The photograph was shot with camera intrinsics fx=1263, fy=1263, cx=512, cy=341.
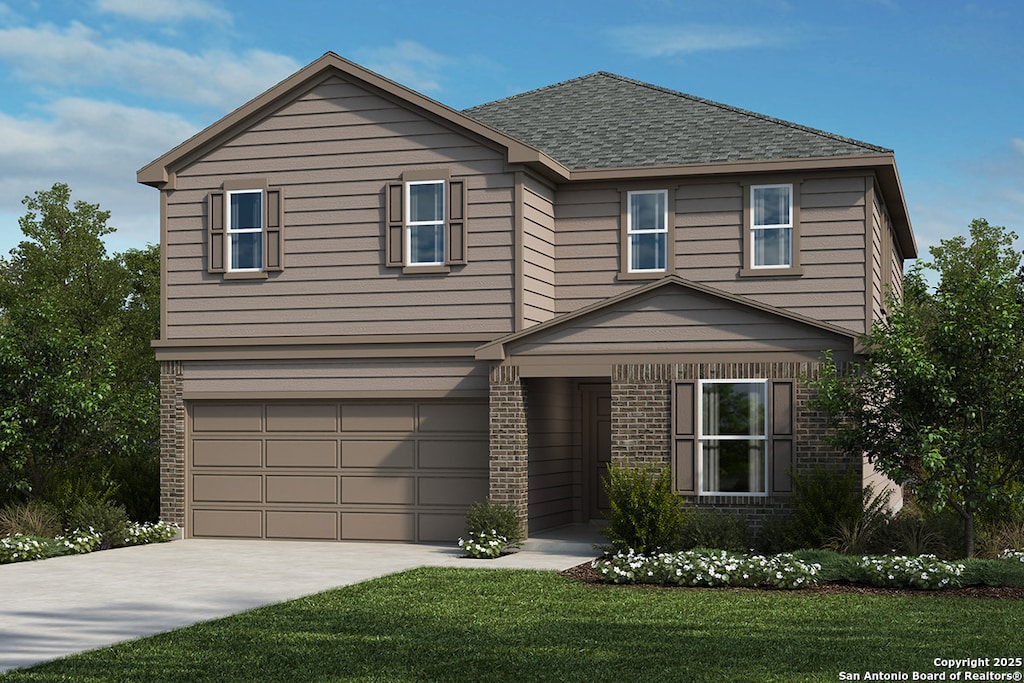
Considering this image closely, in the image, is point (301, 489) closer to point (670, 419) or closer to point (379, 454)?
point (379, 454)

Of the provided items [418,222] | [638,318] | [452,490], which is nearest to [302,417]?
[452,490]

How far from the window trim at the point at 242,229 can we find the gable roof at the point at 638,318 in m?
4.31

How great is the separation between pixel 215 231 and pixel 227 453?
3.76m

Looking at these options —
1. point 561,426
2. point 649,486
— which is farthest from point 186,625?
point 561,426

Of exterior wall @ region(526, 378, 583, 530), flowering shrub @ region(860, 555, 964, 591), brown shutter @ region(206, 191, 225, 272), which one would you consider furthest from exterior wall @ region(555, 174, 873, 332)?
flowering shrub @ region(860, 555, 964, 591)

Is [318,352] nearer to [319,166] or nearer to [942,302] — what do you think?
[319,166]

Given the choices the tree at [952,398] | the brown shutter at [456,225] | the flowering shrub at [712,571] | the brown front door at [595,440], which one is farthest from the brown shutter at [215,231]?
the tree at [952,398]

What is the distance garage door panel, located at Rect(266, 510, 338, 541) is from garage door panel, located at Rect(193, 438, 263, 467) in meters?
0.96

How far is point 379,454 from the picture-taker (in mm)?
20562

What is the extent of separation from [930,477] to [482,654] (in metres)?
7.53

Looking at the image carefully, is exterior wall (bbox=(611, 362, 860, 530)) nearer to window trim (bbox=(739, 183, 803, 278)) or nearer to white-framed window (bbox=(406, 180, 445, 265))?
window trim (bbox=(739, 183, 803, 278))

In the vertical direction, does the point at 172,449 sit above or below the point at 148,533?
above

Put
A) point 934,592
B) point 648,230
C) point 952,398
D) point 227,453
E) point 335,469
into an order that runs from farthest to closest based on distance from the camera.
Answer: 1. point 227,453
2. point 648,230
3. point 335,469
4. point 952,398
5. point 934,592

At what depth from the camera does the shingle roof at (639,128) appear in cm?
2067
